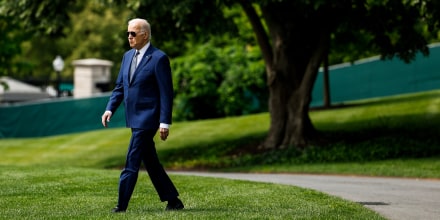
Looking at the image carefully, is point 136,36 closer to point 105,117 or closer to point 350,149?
point 105,117

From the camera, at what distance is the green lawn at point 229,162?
1039 cm

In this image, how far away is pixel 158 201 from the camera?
11.3m

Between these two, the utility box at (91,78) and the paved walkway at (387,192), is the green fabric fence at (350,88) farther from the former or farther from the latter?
the paved walkway at (387,192)

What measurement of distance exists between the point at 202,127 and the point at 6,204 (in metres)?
23.6

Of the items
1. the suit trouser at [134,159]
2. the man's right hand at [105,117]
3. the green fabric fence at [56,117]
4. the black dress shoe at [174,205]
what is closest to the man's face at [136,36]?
the man's right hand at [105,117]

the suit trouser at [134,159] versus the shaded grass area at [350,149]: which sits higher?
the suit trouser at [134,159]

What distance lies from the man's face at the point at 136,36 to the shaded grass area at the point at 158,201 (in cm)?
168

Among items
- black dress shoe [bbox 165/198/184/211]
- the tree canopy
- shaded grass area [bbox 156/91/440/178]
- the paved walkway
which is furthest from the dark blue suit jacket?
the tree canopy

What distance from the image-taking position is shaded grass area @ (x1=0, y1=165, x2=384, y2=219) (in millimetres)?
9547

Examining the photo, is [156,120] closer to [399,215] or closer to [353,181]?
[399,215]

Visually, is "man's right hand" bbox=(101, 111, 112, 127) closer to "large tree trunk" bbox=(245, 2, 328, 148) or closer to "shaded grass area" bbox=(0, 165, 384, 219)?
"shaded grass area" bbox=(0, 165, 384, 219)

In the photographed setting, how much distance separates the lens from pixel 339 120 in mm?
30250

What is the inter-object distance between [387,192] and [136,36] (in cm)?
655

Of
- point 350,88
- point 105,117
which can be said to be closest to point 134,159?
point 105,117
